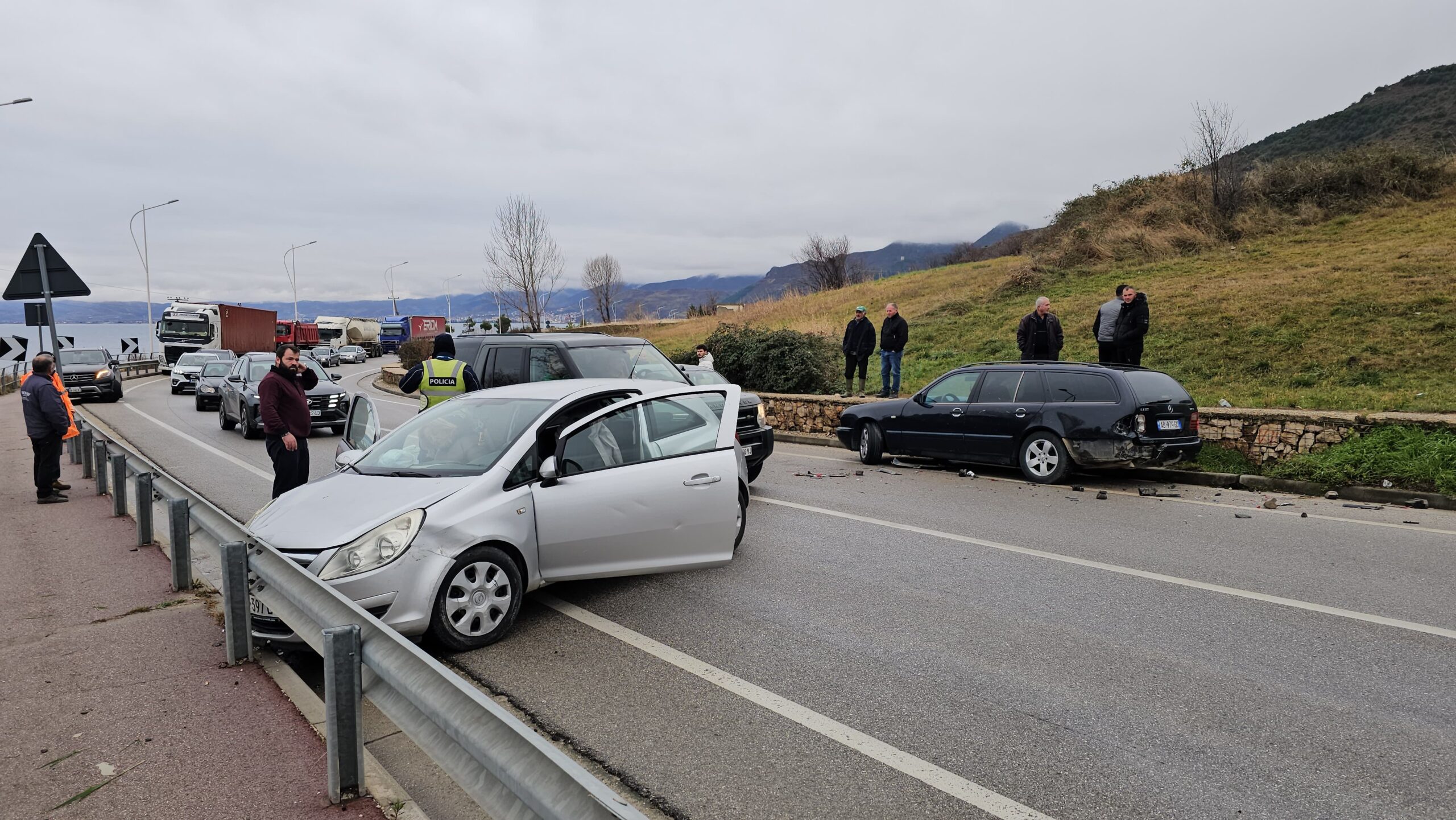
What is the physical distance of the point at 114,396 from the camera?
25.9m

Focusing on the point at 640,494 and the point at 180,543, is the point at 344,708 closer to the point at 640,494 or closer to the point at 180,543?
the point at 640,494

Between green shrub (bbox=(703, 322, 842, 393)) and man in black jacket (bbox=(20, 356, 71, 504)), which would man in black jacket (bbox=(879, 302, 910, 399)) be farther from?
man in black jacket (bbox=(20, 356, 71, 504))

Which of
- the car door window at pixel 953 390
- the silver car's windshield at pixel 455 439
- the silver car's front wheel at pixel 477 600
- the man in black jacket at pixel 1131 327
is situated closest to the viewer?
the silver car's front wheel at pixel 477 600

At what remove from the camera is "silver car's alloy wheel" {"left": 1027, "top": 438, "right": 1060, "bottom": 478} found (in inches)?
420

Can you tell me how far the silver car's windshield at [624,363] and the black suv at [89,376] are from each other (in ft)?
70.2

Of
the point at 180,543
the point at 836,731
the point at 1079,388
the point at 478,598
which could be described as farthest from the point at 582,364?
the point at 836,731

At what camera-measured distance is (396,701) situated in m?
3.04

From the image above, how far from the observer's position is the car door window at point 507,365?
9.99 m

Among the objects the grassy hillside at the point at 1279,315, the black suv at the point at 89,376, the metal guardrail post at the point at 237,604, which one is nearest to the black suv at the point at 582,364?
the metal guardrail post at the point at 237,604

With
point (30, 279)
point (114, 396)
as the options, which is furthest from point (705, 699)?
point (114, 396)

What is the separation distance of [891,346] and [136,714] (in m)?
14.2

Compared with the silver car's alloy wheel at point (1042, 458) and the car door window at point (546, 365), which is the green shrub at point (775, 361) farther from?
the car door window at point (546, 365)

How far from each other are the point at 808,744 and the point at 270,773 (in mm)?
2207

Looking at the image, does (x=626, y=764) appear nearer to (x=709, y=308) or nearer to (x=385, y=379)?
(x=385, y=379)
